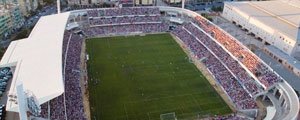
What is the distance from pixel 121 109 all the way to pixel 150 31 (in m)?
27.2

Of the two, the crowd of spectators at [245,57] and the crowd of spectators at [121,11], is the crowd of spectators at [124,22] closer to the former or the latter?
the crowd of spectators at [121,11]

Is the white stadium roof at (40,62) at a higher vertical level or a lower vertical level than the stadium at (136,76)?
higher

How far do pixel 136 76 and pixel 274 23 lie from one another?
1141 inches

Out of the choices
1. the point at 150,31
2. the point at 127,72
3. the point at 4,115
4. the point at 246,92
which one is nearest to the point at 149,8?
the point at 150,31

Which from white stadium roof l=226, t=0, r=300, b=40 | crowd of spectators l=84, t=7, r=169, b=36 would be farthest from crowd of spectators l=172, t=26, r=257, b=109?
white stadium roof l=226, t=0, r=300, b=40

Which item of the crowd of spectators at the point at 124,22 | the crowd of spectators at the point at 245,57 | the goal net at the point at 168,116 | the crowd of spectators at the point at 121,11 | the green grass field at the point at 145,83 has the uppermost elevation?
the crowd of spectators at the point at 121,11

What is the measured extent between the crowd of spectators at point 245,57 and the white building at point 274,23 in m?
7.84

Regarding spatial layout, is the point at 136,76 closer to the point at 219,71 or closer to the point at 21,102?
the point at 219,71

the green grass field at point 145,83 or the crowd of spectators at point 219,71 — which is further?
the crowd of spectators at point 219,71

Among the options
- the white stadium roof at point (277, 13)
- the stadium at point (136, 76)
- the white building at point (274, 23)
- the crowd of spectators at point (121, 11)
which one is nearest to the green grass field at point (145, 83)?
the stadium at point (136, 76)

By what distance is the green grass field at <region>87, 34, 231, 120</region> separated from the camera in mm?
38125

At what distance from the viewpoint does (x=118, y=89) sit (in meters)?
42.2

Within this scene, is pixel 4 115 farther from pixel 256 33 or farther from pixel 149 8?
pixel 256 33

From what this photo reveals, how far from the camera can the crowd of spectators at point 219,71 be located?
39125 millimetres
